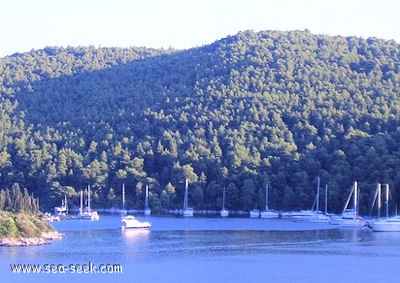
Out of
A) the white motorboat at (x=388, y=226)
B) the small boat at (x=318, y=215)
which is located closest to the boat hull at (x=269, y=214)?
the small boat at (x=318, y=215)

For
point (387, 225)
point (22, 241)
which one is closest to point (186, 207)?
point (387, 225)

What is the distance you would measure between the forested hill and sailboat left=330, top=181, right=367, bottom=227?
181 centimetres

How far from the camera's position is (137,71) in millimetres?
133125

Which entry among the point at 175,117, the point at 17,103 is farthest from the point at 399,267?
the point at 17,103

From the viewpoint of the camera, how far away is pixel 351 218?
77062 mm

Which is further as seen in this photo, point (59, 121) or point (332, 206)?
point (59, 121)

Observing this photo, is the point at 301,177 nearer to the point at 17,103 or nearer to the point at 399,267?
the point at 399,267

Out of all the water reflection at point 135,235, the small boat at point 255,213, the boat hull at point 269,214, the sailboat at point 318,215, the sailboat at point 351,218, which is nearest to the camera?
the water reflection at point 135,235

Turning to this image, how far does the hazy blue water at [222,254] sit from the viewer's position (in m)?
46.0

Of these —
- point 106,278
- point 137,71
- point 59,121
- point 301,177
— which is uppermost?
point 137,71

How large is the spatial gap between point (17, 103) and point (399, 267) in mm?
82957

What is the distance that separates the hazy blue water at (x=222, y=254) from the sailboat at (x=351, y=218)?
11.5ft

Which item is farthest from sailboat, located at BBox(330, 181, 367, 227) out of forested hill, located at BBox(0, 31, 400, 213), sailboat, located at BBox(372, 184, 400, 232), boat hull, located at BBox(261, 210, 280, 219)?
boat hull, located at BBox(261, 210, 280, 219)

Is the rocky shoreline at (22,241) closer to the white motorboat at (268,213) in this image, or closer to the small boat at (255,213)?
the white motorboat at (268,213)
